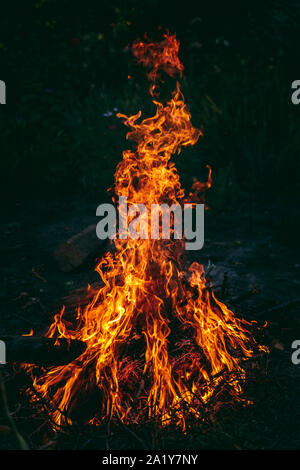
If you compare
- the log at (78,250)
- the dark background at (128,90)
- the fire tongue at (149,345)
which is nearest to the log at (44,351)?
the fire tongue at (149,345)

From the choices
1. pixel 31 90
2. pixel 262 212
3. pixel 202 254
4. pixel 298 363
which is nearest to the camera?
pixel 298 363

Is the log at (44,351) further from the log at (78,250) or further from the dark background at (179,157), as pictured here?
the log at (78,250)

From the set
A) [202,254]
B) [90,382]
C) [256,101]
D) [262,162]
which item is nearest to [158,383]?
[90,382]

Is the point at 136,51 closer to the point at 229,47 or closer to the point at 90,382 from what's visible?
the point at 229,47

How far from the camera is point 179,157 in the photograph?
555 cm

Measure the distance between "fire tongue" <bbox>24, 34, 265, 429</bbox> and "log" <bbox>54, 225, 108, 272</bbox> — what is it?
1.27m

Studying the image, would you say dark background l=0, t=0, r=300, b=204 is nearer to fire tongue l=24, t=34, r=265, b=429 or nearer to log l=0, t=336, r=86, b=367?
fire tongue l=24, t=34, r=265, b=429

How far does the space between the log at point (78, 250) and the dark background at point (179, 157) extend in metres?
0.10

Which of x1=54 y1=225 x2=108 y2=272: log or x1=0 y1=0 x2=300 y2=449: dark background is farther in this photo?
x1=54 y1=225 x2=108 y2=272: log

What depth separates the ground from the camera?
2348 mm

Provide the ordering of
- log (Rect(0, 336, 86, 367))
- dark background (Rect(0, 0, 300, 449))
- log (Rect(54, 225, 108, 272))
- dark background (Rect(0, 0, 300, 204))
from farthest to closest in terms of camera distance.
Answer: dark background (Rect(0, 0, 300, 204))
log (Rect(54, 225, 108, 272))
dark background (Rect(0, 0, 300, 449))
log (Rect(0, 336, 86, 367))

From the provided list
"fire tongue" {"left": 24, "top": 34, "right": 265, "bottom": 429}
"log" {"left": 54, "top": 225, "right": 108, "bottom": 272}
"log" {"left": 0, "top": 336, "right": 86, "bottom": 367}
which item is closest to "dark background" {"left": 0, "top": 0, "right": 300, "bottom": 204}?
"log" {"left": 54, "top": 225, "right": 108, "bottom": 272}

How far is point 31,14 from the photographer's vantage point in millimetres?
6816

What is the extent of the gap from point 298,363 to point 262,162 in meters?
3.07
